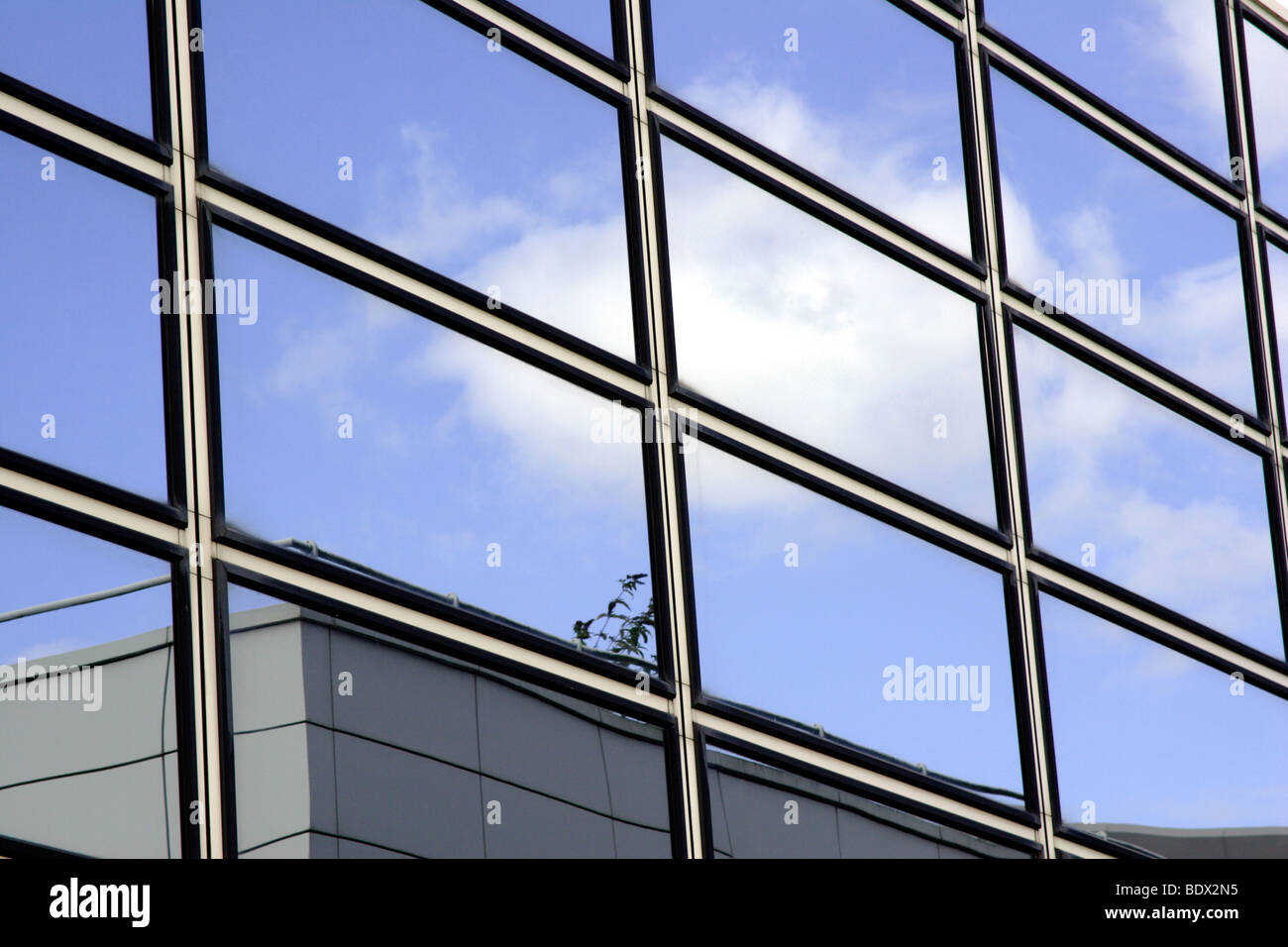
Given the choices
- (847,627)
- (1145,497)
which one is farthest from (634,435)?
(1145,497)

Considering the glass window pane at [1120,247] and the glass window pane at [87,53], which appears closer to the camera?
the glass window pane at [87,53]

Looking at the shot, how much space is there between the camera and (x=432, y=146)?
11.5m

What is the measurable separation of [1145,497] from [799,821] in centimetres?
539

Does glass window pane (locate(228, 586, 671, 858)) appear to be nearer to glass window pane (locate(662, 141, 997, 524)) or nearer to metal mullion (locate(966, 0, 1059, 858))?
glass window pane (locate(662, 141, 997, 524))

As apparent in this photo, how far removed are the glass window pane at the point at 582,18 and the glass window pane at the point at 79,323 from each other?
149 inches

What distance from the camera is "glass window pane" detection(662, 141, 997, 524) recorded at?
1263cm

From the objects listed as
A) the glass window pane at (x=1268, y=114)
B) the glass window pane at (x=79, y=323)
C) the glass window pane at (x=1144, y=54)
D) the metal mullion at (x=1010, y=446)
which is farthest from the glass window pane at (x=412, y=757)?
the glass window pane at (x=1268, y=114)

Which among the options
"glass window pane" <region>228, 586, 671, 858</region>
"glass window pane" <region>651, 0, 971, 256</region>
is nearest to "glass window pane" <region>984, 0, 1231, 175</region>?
"glass window pane" <region>651, 0, 971, 256</region>

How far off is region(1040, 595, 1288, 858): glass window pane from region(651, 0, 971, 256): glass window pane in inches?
139

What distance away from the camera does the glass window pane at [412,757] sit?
9.24 m

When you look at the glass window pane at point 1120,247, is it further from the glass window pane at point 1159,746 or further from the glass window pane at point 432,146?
the glass window pane at point 432,146
